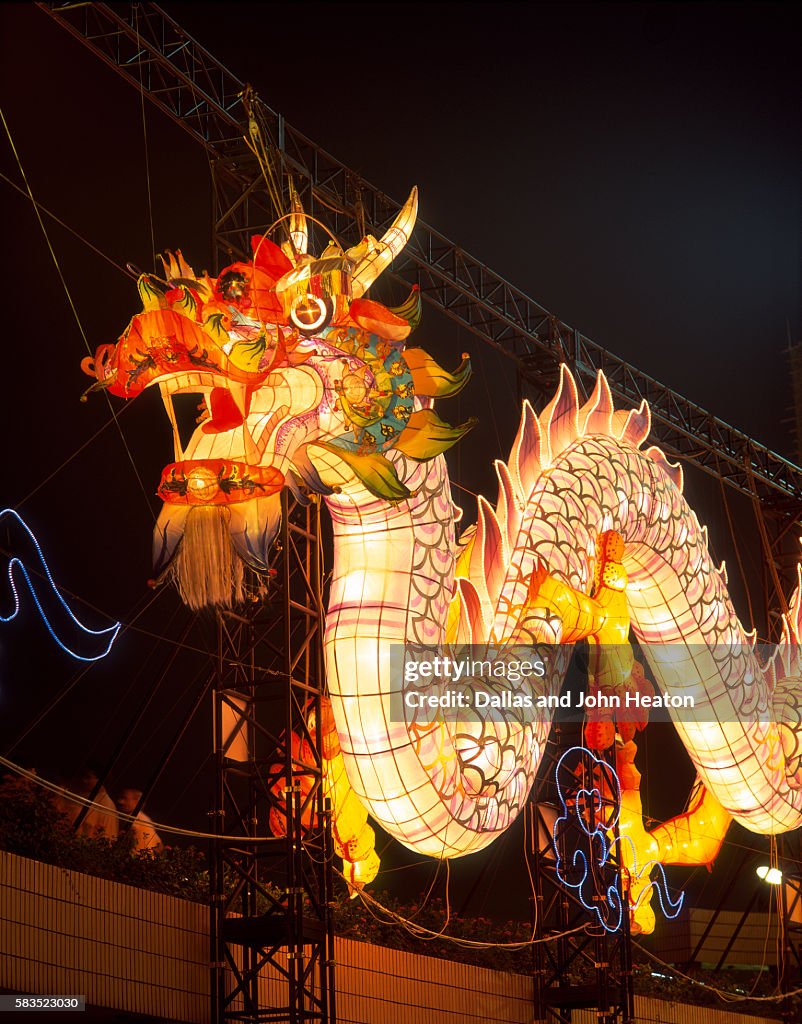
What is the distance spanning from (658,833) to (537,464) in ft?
13.7

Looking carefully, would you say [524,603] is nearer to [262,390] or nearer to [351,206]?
[262,390]

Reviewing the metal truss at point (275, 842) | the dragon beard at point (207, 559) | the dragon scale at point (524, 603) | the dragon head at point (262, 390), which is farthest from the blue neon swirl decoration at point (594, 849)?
the dragon beard at point (207, 559)

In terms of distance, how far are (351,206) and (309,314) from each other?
16.4 ft

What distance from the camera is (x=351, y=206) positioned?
1273cm

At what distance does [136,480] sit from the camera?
13.8 metres

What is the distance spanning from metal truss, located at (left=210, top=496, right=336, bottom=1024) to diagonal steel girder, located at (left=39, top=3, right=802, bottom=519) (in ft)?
8.69

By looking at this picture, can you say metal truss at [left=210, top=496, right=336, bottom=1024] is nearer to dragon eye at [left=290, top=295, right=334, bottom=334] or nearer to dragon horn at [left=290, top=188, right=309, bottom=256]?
dragon horn at [left=290, top=188, right=309, bottom=256]

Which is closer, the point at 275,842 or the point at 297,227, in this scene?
the point at 297,227

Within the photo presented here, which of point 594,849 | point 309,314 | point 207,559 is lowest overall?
point 594,849

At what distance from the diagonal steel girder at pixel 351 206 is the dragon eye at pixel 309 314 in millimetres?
2300

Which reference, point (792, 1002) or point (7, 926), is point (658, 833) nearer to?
point (792, 1002)

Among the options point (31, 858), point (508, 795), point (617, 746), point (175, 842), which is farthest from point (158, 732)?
point (508, 795)

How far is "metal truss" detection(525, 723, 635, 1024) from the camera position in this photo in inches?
479

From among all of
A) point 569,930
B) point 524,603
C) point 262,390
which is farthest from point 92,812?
point 262,390
